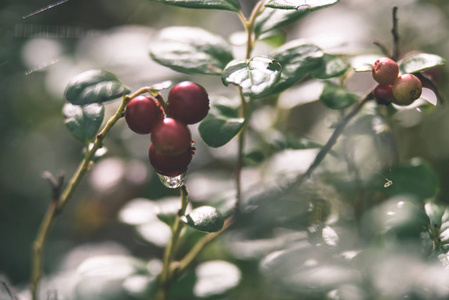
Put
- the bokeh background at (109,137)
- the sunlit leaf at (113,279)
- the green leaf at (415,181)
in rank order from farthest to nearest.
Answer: the bokeh background at (109,137) < the sunlit leaf at (113,279) < the green leaf at (415,181)

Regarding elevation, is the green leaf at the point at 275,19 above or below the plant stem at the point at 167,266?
above

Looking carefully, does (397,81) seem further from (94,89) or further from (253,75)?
(94,89)

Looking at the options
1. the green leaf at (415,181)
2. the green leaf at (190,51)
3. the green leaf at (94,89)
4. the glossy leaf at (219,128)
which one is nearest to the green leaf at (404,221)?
the green leaf at (415,181)

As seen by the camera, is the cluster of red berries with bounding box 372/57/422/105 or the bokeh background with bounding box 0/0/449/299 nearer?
the cluster of red berries with bounding box 372/57/422/105

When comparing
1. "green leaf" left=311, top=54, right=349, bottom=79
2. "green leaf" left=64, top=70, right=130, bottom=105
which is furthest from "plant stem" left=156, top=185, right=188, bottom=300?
"green leaf" left=311, top=54, right=349, bottom=79

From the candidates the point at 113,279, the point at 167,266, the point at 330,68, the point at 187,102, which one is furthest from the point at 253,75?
the point at 113,279

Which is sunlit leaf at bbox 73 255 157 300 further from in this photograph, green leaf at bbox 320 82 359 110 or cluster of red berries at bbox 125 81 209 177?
green leaf at bbox 320 82 359 110

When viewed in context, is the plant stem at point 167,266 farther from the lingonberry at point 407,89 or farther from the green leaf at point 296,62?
the lingonberry at point 407,89
